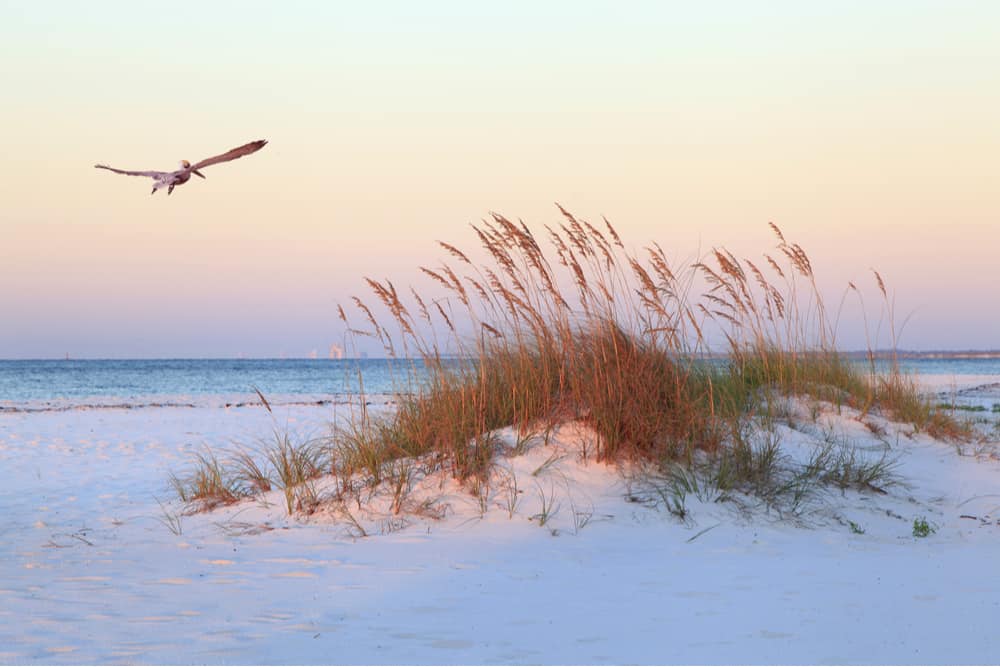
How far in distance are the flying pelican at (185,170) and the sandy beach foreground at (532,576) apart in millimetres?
2239

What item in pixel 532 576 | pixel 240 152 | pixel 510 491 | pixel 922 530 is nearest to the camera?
pixel 532 576

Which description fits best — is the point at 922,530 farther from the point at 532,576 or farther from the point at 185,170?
the point at 185,170

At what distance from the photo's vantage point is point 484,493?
588cm

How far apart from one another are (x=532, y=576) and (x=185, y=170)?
348 centimetres

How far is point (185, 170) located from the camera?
585 cm

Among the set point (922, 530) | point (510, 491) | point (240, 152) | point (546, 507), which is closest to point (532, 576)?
point (546, 507)

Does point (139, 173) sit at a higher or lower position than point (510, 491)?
higher

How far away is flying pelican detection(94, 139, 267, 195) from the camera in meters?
5.38

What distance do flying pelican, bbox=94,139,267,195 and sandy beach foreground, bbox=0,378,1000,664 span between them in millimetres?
2239

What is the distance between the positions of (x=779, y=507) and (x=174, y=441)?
9035mm

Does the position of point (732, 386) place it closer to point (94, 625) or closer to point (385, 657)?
point (385, 657)

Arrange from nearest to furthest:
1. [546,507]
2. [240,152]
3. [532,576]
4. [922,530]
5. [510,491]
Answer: [532,576]
[240,152]
[922,530]
[546,507]
[510,491]

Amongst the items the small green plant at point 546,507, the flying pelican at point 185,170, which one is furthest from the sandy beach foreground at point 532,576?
the flying pelican at point 185,170

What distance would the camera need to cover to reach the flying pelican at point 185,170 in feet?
17.6
